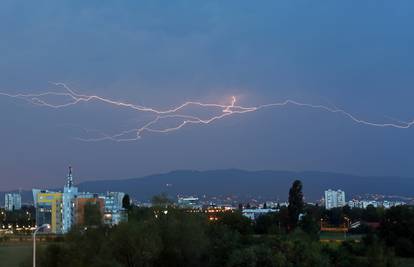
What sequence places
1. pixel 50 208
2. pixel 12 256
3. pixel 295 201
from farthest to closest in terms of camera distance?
pixel 50 208 → pixel 295 201 → pixel 12 256

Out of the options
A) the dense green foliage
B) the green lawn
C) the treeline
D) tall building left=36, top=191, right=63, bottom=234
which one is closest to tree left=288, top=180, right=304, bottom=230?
the treeline

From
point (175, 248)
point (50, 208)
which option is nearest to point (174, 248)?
point (175, 248)

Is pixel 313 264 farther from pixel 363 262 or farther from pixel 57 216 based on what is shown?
pixel 57 216

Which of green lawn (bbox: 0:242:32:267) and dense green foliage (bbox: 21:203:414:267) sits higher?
dense green foliage (bbox: 21:203:414:267)

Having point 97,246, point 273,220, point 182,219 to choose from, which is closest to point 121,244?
point 97,246

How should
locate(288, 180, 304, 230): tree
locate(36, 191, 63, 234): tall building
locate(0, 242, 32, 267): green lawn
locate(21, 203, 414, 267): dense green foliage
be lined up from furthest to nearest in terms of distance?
locate(36, 191, 63, 234): tall building → locate(288, 180, 304, 230): tree → locate(0, 242, 32, 267): green lawn → locate(21, 203, 414, 267): dense green foliage

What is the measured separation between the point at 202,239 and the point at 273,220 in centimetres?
4458

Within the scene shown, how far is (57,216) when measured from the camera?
120 m

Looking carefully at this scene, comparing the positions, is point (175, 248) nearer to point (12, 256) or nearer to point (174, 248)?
point (174, 248)

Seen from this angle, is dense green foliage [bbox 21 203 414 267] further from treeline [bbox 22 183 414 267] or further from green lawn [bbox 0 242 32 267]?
green lawn [bbox 0 242 32 267]

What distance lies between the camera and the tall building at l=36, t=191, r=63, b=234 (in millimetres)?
118625

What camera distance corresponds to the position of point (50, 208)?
121312mm

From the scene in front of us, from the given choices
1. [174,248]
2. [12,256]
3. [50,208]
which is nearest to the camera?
[174,248]

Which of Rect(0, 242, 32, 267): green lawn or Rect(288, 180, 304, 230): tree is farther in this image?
Rect(288, 180, 304, 230): tree
